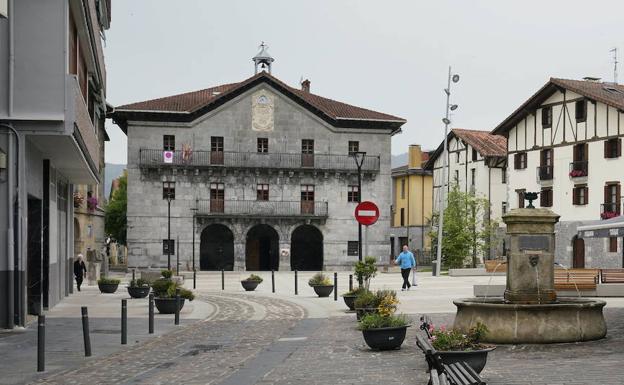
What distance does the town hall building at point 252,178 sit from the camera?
56.4 meters

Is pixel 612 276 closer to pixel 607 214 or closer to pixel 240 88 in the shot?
pixel 607 214

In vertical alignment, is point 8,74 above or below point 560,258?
above

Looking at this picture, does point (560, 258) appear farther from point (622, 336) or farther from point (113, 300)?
point (622, 336)

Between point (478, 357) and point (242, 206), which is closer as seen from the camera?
point (478, 357)

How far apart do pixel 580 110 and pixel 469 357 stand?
43.1 meters

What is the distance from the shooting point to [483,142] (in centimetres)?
6556

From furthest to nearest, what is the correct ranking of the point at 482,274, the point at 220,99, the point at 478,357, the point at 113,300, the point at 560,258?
the point at 220,99 < the point at 560,258 < the point at 482,274 < the point at 113,300 < the point at 478,357

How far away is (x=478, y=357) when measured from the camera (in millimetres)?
10375

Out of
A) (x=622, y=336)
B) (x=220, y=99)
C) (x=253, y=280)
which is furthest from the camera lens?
(x=220, y=99)

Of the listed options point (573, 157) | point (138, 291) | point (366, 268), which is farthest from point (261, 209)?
point (366, 268)

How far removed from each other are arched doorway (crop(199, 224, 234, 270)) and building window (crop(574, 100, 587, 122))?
924 inches

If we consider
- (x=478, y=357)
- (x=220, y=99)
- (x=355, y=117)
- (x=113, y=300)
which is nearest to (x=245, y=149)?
(x=220, y=99)

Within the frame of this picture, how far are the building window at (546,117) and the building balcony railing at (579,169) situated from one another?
3.42 m

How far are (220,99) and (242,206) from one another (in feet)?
23.9
